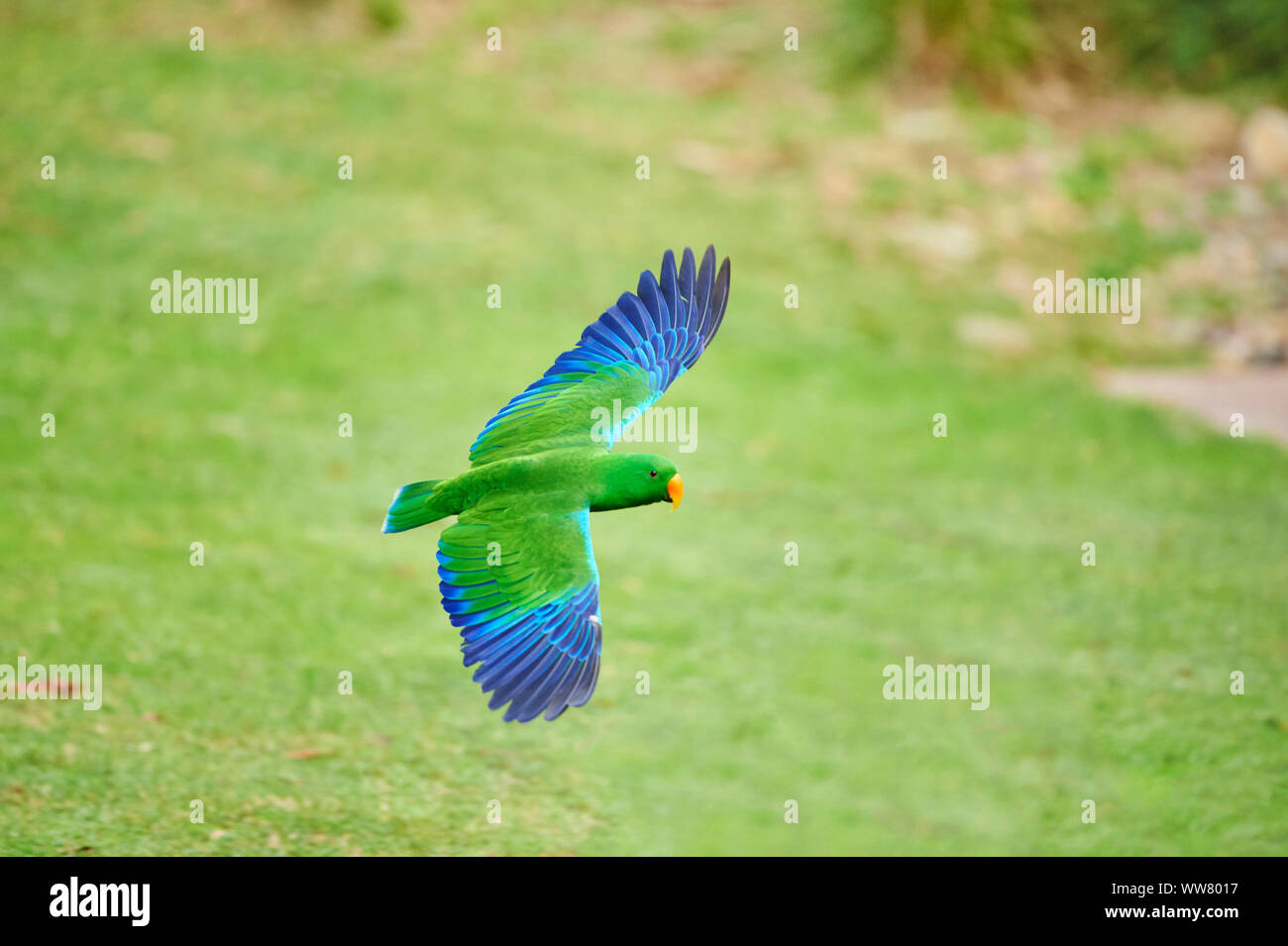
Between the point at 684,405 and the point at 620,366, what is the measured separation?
4.96 meters

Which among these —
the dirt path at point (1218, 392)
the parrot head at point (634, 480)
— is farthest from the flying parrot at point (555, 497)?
the dirt path at point (1218, 392)

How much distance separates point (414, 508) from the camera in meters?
4.43

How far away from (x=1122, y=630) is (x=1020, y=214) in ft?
20.8

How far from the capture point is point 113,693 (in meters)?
5.63

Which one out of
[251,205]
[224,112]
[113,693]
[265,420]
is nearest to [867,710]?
[113,693]

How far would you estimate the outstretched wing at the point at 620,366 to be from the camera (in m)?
4.68
